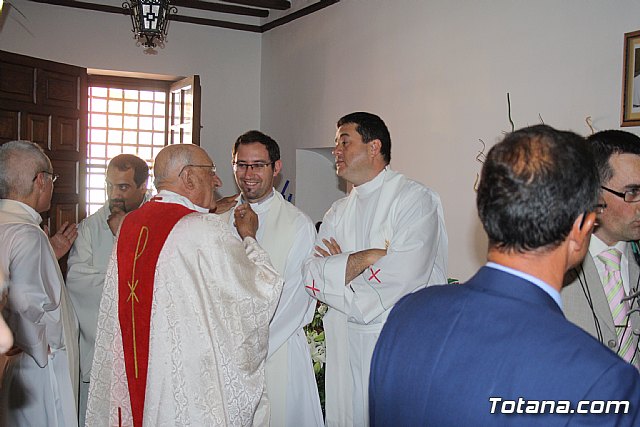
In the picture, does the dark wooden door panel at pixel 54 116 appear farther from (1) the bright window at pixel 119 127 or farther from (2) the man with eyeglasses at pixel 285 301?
(2) the man with eyeglasses at pixel 285 301

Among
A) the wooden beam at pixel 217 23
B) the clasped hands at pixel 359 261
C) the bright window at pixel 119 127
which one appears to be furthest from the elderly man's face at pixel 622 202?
the bright window at pixel 119 127

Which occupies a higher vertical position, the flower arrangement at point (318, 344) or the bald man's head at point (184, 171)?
the bald man's head at point (184, 171)

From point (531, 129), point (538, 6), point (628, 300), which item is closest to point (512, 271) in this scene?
point (531, 129)

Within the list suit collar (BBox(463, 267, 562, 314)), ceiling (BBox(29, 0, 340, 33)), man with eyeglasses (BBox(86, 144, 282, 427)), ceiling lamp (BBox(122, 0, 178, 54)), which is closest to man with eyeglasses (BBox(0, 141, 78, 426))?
man with eyeglasses (BBox(86, 144, 282, 427))

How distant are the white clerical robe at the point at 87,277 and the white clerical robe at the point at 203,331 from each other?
1.41 meters

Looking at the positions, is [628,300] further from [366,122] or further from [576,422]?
[366,122]

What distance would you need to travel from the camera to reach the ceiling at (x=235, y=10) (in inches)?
296

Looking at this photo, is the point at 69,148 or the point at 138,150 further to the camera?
the point at 138,150

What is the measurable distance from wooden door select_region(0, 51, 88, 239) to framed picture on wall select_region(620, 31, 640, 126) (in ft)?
16.4

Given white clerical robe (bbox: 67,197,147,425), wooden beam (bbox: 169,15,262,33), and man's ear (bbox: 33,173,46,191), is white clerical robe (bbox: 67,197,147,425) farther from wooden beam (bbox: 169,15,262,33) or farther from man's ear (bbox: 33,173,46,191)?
wooden beam (bbox: 169,15,262,33)

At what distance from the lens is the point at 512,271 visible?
133 centimetres

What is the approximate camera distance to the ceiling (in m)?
7.51

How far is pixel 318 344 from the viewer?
3838mm

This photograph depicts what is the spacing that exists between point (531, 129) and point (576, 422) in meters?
0.54
